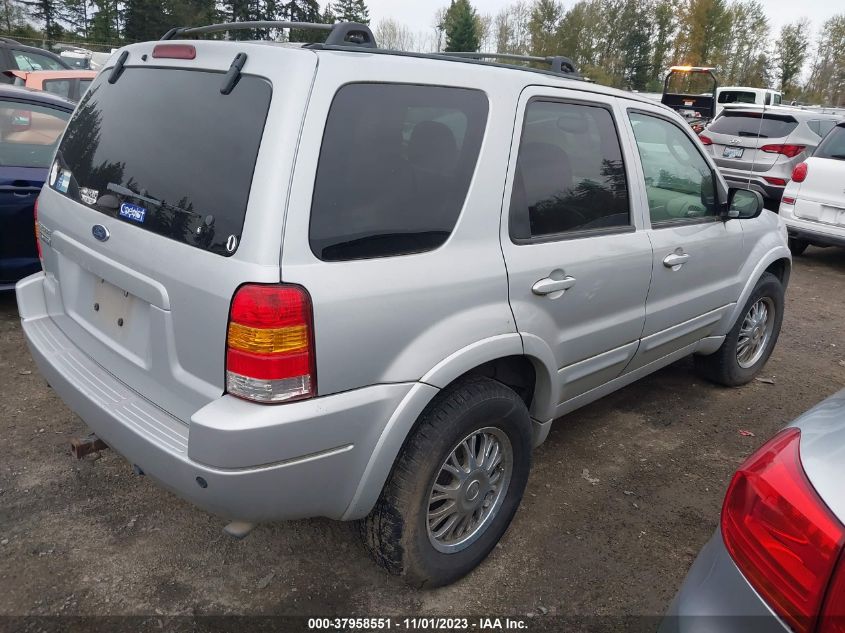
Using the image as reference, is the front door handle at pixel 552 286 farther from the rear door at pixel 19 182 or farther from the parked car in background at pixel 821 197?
the parked car in background at pixel 821 197

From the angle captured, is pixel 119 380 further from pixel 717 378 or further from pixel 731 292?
pixel 717 378

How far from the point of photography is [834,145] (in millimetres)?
7738

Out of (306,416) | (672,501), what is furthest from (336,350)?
(672,501)

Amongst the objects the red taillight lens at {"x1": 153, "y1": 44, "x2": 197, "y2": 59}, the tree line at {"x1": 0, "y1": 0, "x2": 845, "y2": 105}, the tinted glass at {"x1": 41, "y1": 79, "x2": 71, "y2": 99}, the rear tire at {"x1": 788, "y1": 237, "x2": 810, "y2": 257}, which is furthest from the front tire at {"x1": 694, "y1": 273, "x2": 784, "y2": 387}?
the tree line at {"x1": 0, "y1": 0, "x2": 845, "y2": 105}

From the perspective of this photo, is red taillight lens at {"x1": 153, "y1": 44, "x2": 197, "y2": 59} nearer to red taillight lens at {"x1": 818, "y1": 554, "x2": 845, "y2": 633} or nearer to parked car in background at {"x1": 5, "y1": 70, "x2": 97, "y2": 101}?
red taillight lens at {"x1": 818, "y1": 554, "x2": 845, "y2": 633}

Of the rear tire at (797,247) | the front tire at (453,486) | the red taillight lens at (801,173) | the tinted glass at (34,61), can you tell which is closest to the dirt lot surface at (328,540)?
the front tire at (453,486)

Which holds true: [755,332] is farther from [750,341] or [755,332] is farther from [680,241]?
[680,241]

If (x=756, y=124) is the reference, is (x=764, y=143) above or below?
below

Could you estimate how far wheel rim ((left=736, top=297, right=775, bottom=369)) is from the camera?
14.3ft

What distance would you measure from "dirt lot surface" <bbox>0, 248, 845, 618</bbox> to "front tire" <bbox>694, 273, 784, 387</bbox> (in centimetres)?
54

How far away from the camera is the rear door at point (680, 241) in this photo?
319cm

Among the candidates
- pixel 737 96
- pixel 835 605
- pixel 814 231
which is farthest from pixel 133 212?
pixel 737 96

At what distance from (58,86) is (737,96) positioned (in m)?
24.9

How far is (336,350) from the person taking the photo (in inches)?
74.0
